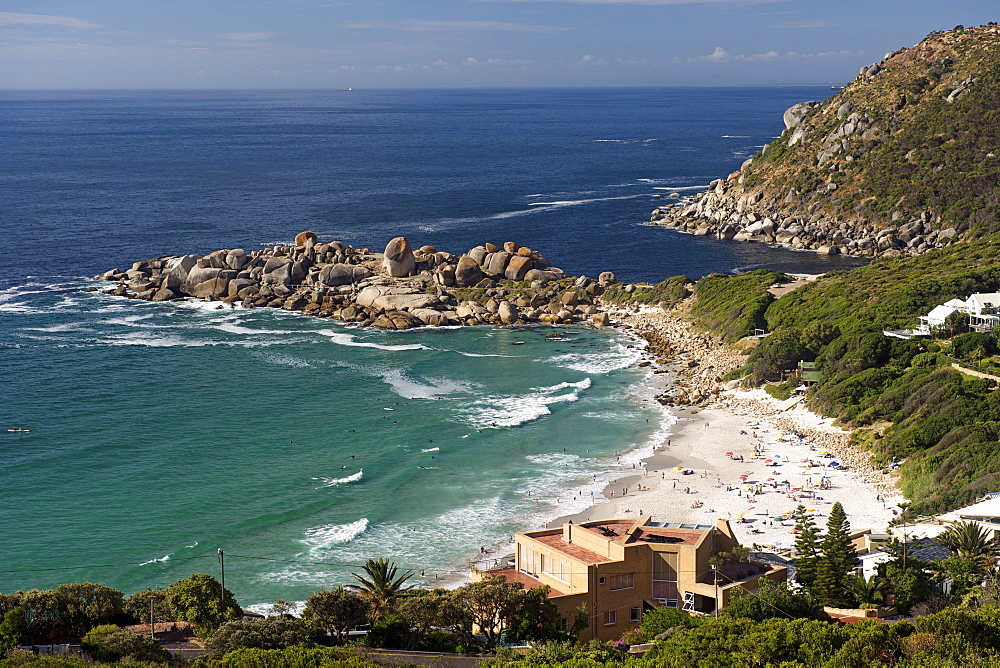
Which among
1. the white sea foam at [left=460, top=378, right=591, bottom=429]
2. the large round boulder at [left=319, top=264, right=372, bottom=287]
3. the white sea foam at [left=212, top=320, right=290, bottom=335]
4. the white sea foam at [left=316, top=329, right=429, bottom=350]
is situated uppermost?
the large round boulder at [left=319, top=264, right=372, bottom=287]

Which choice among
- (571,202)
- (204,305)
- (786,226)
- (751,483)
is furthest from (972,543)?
(571,202)

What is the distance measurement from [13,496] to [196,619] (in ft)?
66.1

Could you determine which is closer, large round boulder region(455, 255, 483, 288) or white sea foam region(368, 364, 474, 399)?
white sea foam region(368, 364, 474, 399)

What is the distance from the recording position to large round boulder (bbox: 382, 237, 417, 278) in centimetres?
8650

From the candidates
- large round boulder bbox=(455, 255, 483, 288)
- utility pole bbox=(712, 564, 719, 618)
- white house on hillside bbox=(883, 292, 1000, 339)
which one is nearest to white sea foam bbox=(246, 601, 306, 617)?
utility pole bbox=(712, 564, 719, 618)

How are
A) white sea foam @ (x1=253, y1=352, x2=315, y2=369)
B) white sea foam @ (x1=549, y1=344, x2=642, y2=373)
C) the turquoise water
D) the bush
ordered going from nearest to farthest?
the bush < the turquoise water < white sea foam @ (x1=549, y1=344, x2=642, y2=373) < white sea foam @ (x1=253, y1=352, x2=315, y2=369)

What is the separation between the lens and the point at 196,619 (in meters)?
31.5

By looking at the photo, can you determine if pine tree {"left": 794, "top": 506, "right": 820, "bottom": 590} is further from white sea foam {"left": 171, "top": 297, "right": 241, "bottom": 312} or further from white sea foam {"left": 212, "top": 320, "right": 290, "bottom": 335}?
white sea foam {"left": 171, "top": 297, "right": 241, "bottom": 312}

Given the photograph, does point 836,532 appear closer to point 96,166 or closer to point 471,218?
point 471,218

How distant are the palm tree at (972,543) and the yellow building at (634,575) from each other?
6.82 meters

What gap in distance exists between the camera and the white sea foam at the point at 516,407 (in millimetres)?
57000

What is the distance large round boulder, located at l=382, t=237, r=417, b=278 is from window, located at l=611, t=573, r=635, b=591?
2239 inches

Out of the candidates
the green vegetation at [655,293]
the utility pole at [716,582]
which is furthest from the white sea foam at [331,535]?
the green vegetation at [655,293]

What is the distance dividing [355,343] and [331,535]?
31799 mm
